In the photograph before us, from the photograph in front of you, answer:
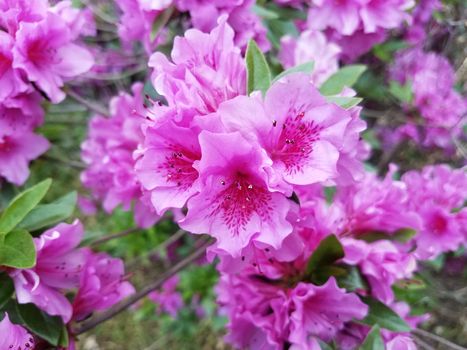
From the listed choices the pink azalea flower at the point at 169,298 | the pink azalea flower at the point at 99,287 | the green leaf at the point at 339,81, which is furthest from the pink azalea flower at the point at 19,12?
the pink azalea flower at the point at 169,298

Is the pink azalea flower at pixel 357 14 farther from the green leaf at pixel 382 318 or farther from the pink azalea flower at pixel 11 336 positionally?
the pink azalea flower at pixel 11 336

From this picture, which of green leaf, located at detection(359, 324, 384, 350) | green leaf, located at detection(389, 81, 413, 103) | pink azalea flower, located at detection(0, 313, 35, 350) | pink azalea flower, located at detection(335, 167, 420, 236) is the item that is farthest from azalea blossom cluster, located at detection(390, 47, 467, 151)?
pink azalea flower, located at detection(0, 313, 35, 350)

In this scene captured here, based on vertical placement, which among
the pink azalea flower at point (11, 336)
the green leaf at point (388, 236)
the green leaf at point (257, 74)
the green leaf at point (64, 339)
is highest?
the green leaf at point (257, 74)

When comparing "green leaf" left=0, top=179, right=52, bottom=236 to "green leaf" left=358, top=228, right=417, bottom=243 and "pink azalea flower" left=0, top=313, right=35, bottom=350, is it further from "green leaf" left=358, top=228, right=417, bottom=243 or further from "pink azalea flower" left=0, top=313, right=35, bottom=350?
"green leaf" left=358, top=228, right=417, bottom=243

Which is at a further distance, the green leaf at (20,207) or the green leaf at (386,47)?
the green leaf at (386,47)

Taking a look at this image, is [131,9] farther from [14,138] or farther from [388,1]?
[388,1]

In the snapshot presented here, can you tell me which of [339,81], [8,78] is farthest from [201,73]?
[8,78]

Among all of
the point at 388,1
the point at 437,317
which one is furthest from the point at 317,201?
the point at 437,317
